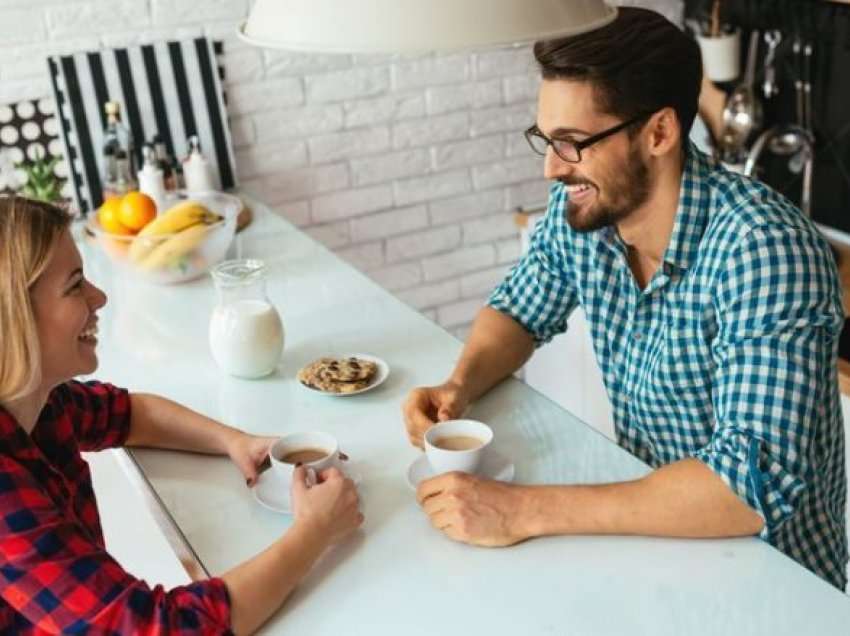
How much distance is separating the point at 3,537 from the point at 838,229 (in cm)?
238

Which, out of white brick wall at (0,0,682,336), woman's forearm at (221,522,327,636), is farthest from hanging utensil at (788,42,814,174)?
woman's forearm at (221,522,327,636)

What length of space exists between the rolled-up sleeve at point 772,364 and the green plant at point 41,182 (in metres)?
1.66

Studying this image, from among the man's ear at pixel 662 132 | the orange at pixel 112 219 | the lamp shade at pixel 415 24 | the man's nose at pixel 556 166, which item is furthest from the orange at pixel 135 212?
the lamp shade at pixel 415 24

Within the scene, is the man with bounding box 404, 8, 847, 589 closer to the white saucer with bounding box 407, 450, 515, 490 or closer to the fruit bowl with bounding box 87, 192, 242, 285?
the white saucer with bounding box 407, 450, 515, 490

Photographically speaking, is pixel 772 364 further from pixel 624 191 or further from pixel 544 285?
pixel 544 285

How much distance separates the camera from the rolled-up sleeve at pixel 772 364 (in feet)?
4.38

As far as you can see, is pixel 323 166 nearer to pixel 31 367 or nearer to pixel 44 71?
pixel 44 71

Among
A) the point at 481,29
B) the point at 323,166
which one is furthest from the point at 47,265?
the point at 323,166

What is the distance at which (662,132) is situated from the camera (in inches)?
63.0

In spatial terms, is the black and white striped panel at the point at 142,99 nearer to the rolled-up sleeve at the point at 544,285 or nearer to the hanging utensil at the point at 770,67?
the rolled-up sleeve at the point at 544,285

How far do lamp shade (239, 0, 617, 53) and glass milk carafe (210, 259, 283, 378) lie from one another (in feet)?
2.97

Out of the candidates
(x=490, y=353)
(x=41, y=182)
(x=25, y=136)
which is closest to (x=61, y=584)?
(x=490, y=353)

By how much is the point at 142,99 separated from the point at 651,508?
1870mm

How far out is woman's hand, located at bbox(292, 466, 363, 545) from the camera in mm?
1331
